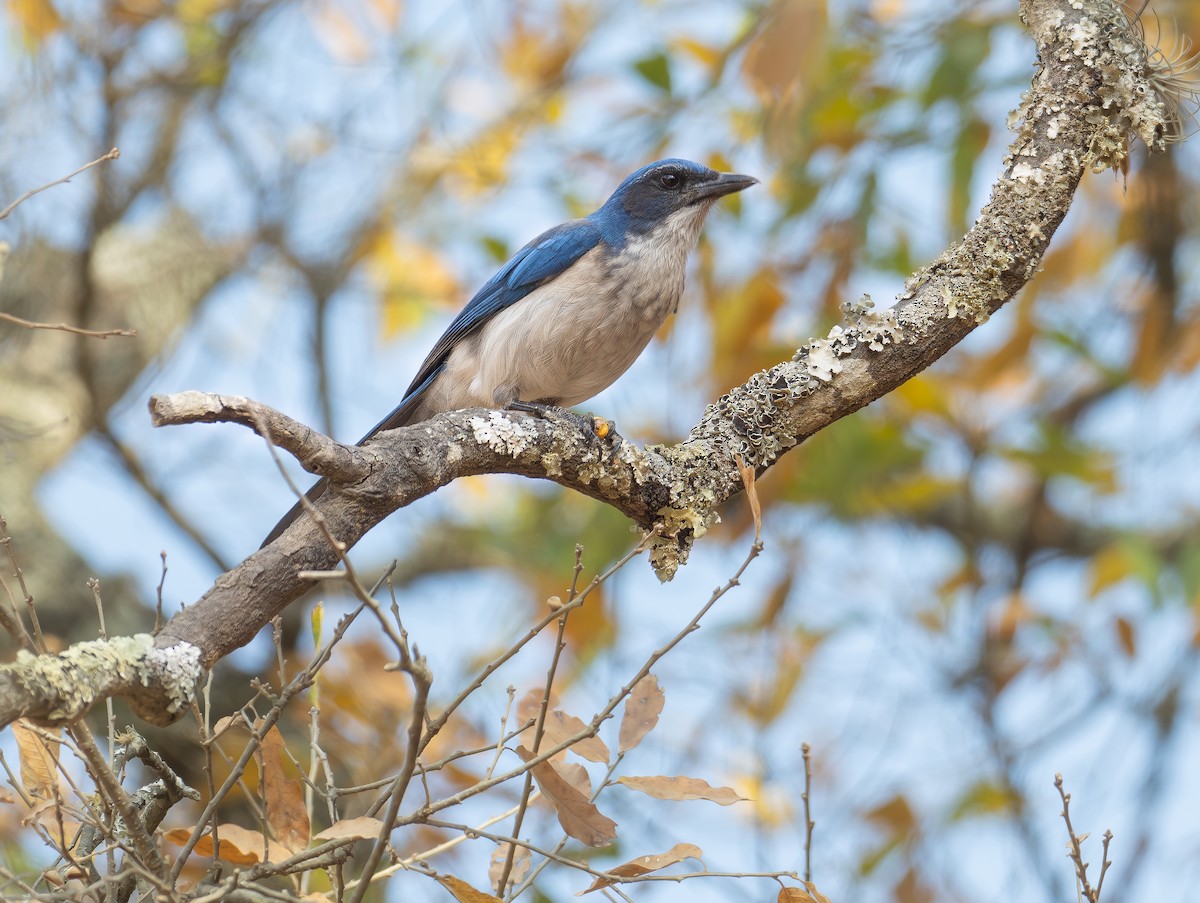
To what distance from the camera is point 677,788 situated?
8.32ft

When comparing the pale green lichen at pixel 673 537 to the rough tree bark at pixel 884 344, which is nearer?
the rough tree bark at pixel 884 344

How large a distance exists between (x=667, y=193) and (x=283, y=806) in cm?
328

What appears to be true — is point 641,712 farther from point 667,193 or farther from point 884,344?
point 667,193

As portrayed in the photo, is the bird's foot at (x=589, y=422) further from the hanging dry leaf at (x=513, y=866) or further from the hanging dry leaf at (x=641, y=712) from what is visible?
the hanging dry leaf at (x=513, y=866)

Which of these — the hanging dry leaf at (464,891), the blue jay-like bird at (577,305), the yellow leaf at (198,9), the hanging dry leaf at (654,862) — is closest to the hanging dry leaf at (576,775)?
the hanging dry leaf at (654,862)

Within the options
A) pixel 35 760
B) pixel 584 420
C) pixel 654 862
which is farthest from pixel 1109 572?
pixel 35 760

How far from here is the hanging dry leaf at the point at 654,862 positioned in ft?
7.95

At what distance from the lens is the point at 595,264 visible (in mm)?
4793

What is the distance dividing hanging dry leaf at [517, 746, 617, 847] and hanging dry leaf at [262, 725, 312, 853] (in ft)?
1.60

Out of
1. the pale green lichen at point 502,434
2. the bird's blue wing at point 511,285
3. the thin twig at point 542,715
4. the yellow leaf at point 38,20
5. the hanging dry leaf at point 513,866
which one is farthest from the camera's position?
the yellow leaf at point 38,20

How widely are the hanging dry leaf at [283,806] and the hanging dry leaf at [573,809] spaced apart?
0.49 m

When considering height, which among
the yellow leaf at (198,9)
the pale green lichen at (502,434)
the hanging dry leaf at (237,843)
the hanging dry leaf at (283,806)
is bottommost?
the hanging dry leaf at (237,843)

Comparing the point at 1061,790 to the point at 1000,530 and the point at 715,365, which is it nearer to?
the point at 715,365

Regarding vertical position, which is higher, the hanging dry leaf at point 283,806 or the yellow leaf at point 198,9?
the yellow leaf at point 198,9
